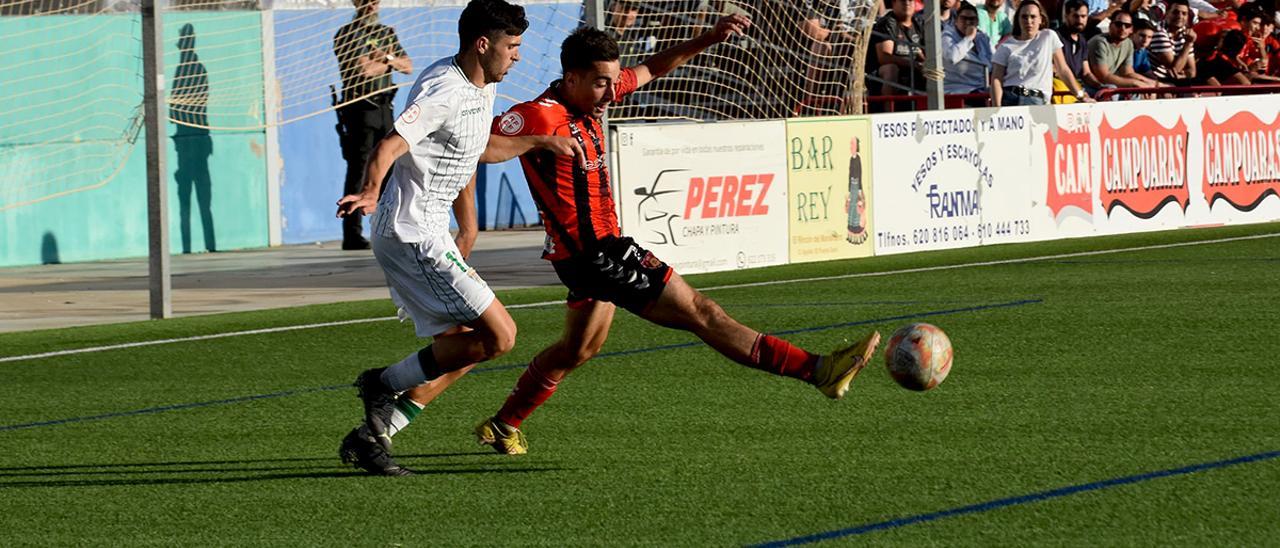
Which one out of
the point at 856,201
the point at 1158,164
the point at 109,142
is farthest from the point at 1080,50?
the point at 109,142

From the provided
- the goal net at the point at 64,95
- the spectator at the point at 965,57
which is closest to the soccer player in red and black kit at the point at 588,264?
the goal net at the point at 64,95

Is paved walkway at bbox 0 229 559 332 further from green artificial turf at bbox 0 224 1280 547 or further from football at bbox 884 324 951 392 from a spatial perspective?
football at bbox 884 324 951 392

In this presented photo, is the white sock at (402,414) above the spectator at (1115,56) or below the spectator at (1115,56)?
below

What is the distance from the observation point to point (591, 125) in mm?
8383

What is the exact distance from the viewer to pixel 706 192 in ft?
54.1

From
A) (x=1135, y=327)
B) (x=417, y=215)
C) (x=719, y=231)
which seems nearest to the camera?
(x=417, y=215)

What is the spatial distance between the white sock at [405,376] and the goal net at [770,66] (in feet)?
37.9

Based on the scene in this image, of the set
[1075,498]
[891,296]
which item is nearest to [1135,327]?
[891,296]

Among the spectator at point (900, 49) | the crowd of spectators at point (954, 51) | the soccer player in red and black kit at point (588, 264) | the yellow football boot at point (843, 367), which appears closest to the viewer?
the yellow football boot at point (843, 367)

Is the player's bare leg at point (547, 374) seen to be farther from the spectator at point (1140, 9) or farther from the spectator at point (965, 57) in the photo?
the spectator at point (1140, 9)

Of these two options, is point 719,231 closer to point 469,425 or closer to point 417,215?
point 469,425

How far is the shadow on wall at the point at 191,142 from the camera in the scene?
1977 cm

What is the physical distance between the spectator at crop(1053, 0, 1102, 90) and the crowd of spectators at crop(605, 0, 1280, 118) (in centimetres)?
1

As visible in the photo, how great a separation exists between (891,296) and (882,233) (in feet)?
11.1
